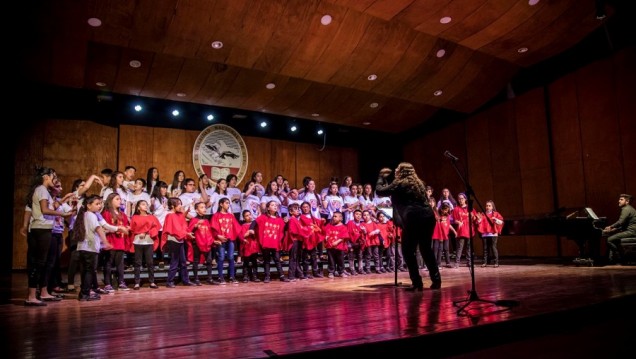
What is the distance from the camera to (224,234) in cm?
682

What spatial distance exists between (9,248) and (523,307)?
9378 mm

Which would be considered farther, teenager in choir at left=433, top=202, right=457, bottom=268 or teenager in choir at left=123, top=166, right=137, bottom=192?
teenager in choir at left=433, top=202, right=457, bottom=268

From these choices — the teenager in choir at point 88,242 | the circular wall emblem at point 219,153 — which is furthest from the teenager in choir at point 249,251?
the circular wall emblem at point 219,153

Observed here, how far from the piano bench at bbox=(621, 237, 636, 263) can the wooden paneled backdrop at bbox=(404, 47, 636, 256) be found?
1.40 m

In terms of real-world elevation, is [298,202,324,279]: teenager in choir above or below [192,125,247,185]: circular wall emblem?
below

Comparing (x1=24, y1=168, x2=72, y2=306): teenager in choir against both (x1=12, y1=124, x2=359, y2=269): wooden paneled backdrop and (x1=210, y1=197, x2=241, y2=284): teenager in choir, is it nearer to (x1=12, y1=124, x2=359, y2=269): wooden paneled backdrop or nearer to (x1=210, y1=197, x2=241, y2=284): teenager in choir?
(x1=210, y1=197, x2=241, y2=284): teenager in choir

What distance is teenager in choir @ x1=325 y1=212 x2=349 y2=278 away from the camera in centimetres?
750

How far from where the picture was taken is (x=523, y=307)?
3463 mm

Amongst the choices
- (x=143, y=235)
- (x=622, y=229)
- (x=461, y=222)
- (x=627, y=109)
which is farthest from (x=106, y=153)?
(x=627, y=109)

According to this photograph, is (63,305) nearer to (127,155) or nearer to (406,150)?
(127,155)

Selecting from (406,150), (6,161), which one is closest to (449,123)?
(406,150)

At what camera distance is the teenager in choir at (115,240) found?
5785 millimetres

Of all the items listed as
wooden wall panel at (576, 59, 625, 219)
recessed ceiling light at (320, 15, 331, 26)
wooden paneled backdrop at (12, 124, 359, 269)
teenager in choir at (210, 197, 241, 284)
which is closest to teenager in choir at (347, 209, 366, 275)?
teenager in choir at (210, 197, 241, 284)

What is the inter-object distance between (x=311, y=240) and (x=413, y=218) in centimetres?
296
